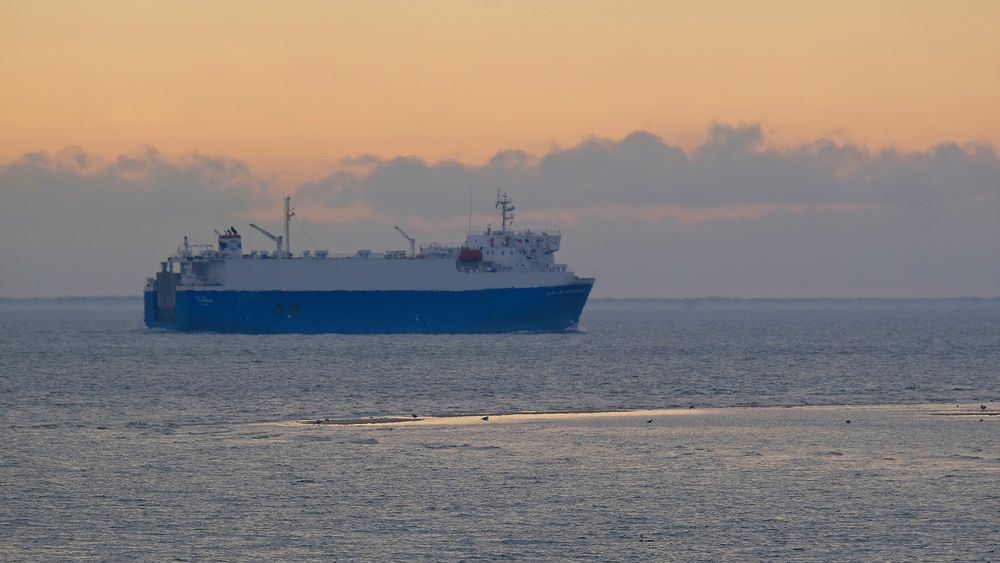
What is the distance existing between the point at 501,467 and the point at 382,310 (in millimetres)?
73116

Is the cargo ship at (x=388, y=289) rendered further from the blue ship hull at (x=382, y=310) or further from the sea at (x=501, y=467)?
the sea at (x=501, y=467)

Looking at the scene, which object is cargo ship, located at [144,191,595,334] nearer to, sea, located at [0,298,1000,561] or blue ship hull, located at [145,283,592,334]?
blue ship hull, located at [145,283,592,334]

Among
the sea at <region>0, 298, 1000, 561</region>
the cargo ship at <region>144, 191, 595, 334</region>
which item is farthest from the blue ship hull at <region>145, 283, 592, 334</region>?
the sea at <region>0, 298, 1000, 561</region>

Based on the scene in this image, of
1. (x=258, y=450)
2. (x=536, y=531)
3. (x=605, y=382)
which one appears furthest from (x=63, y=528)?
(x=605, y=382)

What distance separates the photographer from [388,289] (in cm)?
10062

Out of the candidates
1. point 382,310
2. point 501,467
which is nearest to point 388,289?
point 382,310

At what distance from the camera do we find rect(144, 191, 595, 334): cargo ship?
99.5 m

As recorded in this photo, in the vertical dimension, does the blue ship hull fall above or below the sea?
above

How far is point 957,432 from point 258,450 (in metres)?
17.1

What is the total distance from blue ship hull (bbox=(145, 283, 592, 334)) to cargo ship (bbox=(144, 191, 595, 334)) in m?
0.07

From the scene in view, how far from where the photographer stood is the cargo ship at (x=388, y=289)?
9950 cm

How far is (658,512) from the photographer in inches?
930

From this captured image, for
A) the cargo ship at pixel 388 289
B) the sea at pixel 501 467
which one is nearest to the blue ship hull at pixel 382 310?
the cargo ship at pixel 388 289

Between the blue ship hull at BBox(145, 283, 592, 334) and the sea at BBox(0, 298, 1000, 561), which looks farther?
the blue ship hull at BBox(145, 283, 592, 334)
